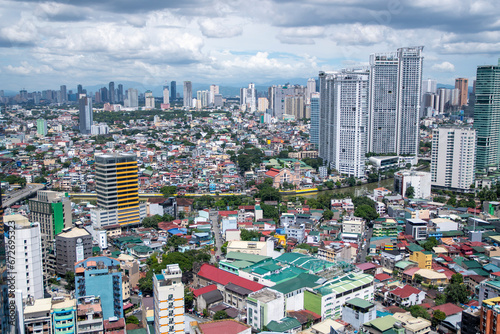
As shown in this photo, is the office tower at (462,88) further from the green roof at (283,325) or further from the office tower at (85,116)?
the green roof at (283,325)

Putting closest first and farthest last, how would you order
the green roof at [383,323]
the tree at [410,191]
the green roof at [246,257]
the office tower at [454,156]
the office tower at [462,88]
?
the green roof at [383,323] → the green roof at [246,257] → the tree at [410,191] → the office tower at [454,156] → the office tower at [462,88]

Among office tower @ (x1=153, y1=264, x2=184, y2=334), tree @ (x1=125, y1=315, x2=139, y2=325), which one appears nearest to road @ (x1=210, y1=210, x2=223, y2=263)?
tree @ (x1=125, y1=315, x2=139, y2=325)

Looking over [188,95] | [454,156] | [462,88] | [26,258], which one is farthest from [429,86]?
[26,258]

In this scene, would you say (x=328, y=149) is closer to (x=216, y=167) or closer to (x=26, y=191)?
(x=216, y=167)

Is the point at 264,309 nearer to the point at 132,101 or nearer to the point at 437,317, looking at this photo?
the point at 437,317

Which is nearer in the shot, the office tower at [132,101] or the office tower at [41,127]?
the office tower at [41,127]

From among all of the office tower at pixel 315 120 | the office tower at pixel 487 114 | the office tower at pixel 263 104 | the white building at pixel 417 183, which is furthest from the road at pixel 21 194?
the office tower at pixel 263 104

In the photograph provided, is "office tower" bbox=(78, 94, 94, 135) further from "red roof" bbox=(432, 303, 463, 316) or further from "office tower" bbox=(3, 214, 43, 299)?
"red roof" bbox=(432, 303, 463, 316)
